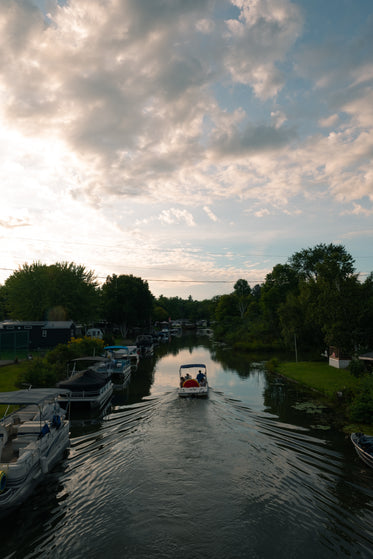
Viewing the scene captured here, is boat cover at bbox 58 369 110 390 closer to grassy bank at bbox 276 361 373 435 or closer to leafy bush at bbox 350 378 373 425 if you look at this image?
grassy bank at bbox 276 361 373 435

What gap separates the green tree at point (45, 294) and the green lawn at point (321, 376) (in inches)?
1617

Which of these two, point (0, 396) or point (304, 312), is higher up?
point (304, 312)

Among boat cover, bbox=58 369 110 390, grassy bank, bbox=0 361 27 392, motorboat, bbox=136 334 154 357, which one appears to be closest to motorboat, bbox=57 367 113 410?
boat cover, bbox=58 369 110 390

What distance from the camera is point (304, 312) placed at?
172 ft

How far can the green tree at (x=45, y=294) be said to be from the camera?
63.7 metres

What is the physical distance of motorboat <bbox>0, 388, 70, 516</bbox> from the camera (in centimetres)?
1279

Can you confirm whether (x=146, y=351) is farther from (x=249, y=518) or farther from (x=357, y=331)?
(x=249, y=518)

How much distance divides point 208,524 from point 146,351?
2331 inches

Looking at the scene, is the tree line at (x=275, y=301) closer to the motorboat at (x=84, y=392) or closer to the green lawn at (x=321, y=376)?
the green lawn at (x=321, y=376)

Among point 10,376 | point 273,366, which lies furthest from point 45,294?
point 273,366

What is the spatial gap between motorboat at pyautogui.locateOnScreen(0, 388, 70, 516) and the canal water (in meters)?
0.71

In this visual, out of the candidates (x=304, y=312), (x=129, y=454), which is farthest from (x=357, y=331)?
(x=129, y=454)

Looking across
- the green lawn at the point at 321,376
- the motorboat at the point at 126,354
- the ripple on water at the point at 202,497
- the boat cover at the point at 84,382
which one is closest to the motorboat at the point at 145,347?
the motorboat at the point at 126,354

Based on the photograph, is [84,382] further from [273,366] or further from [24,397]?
[273,366]
